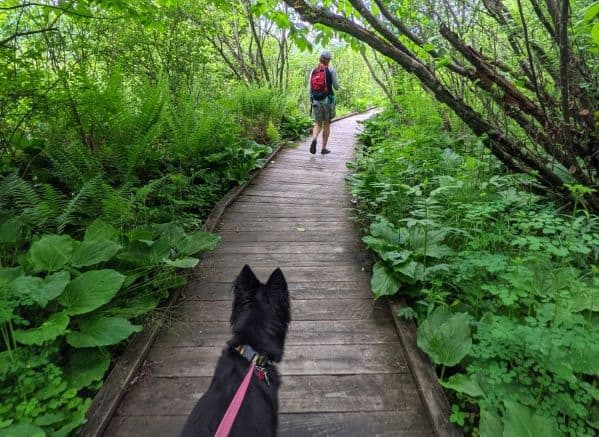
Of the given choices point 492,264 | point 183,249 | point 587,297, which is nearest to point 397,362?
point 492,264

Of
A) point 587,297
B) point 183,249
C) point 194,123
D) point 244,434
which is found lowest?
point 183,249

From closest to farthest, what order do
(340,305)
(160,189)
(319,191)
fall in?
(340,305), (160,189), (319,191)

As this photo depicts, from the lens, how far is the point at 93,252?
8.18 feet

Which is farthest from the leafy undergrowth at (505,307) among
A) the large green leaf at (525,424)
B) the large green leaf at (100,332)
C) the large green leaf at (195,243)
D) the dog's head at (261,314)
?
the large green leaf at (100,332)

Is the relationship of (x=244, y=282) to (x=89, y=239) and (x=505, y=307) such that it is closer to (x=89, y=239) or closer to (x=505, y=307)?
(x=89, y=239)

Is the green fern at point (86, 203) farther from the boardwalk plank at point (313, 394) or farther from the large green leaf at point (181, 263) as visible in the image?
the boardwalk plank at point (313, 394)

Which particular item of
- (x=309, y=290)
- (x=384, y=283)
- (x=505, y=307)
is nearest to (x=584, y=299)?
(x=505, y=307)

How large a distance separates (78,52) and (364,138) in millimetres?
6382

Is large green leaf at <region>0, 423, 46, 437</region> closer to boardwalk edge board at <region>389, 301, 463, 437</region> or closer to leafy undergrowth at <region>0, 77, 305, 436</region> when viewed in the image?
leafy undergrowth at <region>0, 77, 305, 436</region>

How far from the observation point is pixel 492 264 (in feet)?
6.91

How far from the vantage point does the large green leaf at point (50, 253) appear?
7.59 feet

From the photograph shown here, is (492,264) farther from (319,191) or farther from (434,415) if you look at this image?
(319,191)

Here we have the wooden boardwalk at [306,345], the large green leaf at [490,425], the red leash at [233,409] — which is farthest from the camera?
the wooden boardwalk at [306,345]

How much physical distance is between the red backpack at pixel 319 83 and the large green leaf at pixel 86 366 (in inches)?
248
